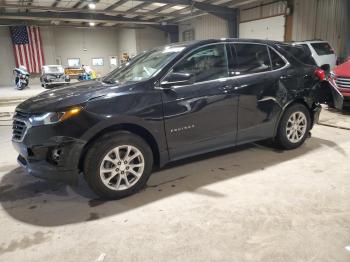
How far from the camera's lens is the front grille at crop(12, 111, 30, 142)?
263 cm

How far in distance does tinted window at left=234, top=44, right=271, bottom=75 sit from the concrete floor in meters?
Answer: 1.14

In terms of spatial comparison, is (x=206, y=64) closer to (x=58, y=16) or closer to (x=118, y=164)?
(x=118, y=164)

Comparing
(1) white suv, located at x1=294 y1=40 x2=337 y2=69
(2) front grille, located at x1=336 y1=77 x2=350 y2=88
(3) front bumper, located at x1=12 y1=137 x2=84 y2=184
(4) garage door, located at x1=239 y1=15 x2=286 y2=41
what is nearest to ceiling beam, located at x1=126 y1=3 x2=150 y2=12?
(4) garage door, located at x1=239 y1=15 x2=286 y2=41

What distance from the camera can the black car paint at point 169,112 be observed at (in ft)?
8.29

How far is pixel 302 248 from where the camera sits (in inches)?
79.0

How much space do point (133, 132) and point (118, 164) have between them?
343 mm

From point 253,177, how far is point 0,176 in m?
2.99

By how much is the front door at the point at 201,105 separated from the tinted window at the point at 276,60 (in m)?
0.72

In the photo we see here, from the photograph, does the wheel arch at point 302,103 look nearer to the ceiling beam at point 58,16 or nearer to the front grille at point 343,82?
the front grille at point 343,82

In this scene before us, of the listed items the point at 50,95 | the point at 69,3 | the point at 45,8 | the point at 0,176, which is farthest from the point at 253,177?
the point at 45,8

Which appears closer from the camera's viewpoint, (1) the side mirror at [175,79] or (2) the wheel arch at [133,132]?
(2) the wheel arch at [133,132]

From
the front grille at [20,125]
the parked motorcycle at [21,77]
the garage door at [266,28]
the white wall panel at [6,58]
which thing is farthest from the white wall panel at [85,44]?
the front grille at [20,125]

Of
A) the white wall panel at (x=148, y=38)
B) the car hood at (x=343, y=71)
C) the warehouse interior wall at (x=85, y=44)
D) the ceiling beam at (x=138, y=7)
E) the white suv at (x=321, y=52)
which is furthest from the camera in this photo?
the white wall panel at (x=148, y=38)

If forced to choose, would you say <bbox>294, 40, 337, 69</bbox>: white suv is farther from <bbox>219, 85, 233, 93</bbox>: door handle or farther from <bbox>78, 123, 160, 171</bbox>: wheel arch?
<bbox>78, 123, 160, 171</bbox>: wheel arch
